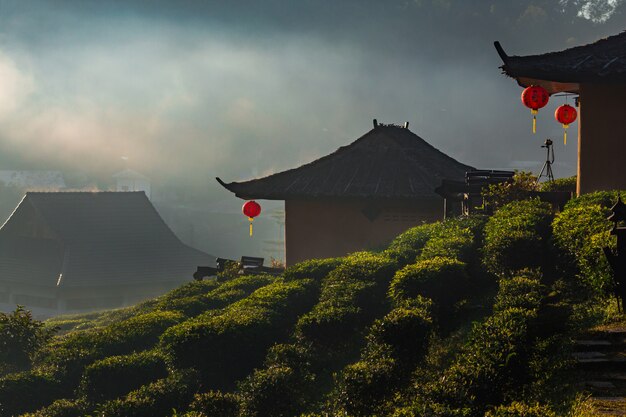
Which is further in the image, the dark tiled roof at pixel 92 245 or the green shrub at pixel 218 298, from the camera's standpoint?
the dark tiled roof at pixel 92 245

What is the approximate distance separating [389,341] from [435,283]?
2330 millimetres

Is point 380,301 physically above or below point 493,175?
below

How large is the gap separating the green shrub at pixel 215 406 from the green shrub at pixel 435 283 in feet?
12.2

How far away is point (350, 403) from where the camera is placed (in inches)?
416

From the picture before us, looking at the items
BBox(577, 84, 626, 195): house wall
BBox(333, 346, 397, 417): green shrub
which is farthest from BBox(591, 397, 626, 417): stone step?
BBox(577, 84, 626, 195): house wall

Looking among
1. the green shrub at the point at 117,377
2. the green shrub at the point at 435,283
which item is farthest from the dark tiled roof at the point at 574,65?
the green shrub at the point at 117,377

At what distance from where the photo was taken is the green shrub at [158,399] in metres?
13.0

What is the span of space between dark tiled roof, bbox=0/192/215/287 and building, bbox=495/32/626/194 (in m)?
37.4

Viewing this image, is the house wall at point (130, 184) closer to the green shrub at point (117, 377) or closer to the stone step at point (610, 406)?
the green shrub at point (117, 377)

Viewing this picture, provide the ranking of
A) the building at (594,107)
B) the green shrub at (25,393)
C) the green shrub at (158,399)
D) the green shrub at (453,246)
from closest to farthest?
the green shrub at (158,399) → the green shrub at (453,246) → the green shrub at (25,393) → the building at (594,107)

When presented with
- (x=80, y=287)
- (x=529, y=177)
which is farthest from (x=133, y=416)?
(x=80, y=287)

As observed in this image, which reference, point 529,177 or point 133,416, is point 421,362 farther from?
point 529,177

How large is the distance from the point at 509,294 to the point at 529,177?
8990mm

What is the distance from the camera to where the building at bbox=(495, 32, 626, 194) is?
1673 centimetres
